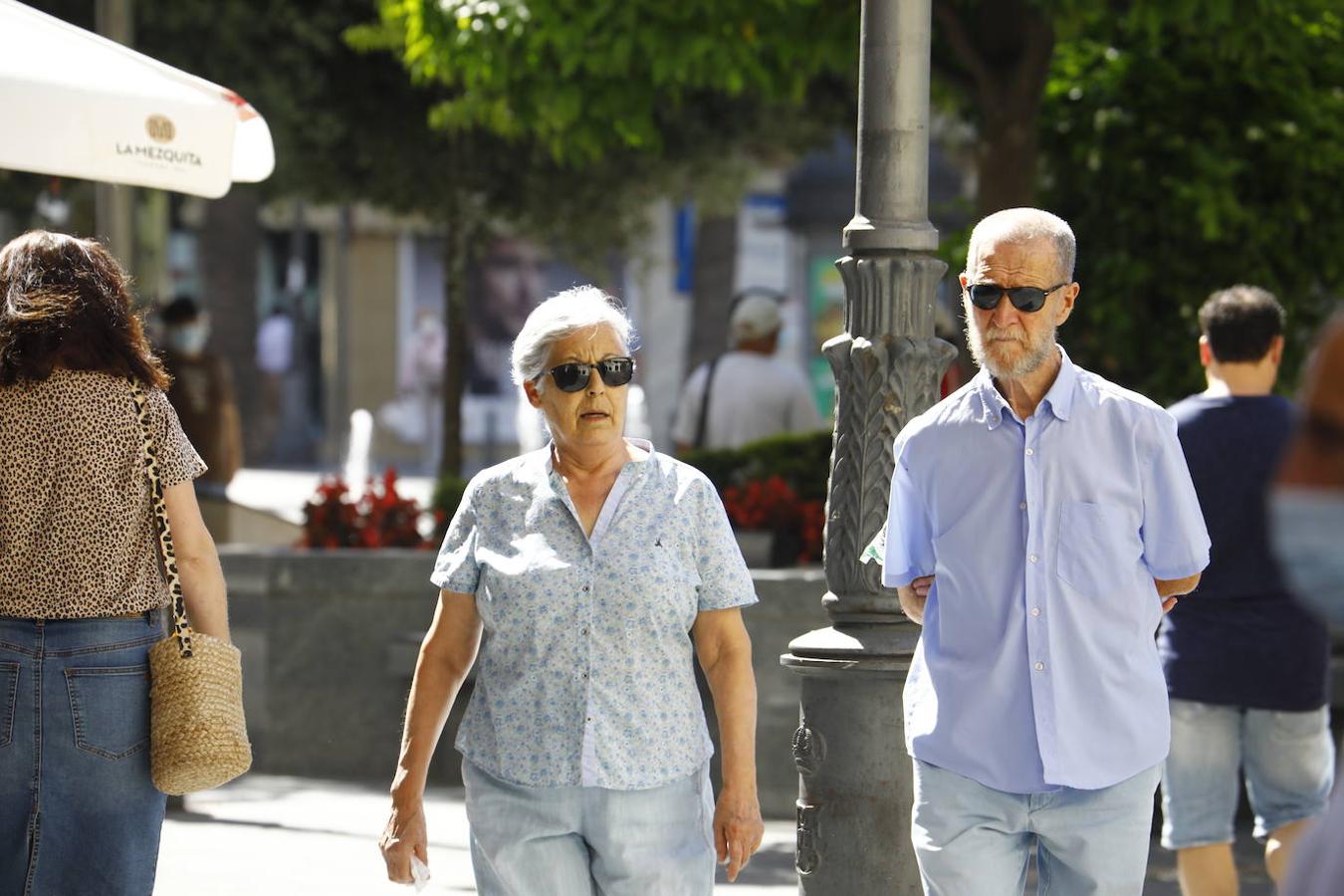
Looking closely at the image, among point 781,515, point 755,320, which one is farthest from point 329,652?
point 755,320

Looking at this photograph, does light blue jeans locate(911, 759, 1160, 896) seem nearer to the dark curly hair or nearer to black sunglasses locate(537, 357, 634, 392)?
black sunglasses locate(537, 357, 634, 392)

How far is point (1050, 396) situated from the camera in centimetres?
394

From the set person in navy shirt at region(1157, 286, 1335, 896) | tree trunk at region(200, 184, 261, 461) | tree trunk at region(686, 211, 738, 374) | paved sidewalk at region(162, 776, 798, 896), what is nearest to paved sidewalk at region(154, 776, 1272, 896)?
paved sidewalk at region(162, 776, 798, 896)

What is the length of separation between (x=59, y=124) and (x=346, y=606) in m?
3.24

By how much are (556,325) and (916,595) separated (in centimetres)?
86

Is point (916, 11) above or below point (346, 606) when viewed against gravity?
above

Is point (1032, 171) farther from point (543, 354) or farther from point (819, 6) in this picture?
point (543, 354)

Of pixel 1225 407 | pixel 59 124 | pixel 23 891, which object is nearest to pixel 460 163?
pixel 59 124

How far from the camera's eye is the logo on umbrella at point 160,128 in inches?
250

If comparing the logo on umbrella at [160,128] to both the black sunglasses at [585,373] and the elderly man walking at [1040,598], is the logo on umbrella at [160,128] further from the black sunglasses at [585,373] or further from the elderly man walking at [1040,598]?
the elderly man walking at [1040,598]

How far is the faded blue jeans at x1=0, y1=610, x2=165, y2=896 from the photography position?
167 inches

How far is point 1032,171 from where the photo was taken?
366 inches

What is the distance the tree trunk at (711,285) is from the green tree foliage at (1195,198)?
10930mm

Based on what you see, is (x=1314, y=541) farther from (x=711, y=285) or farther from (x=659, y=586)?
(x=711, y=285)
